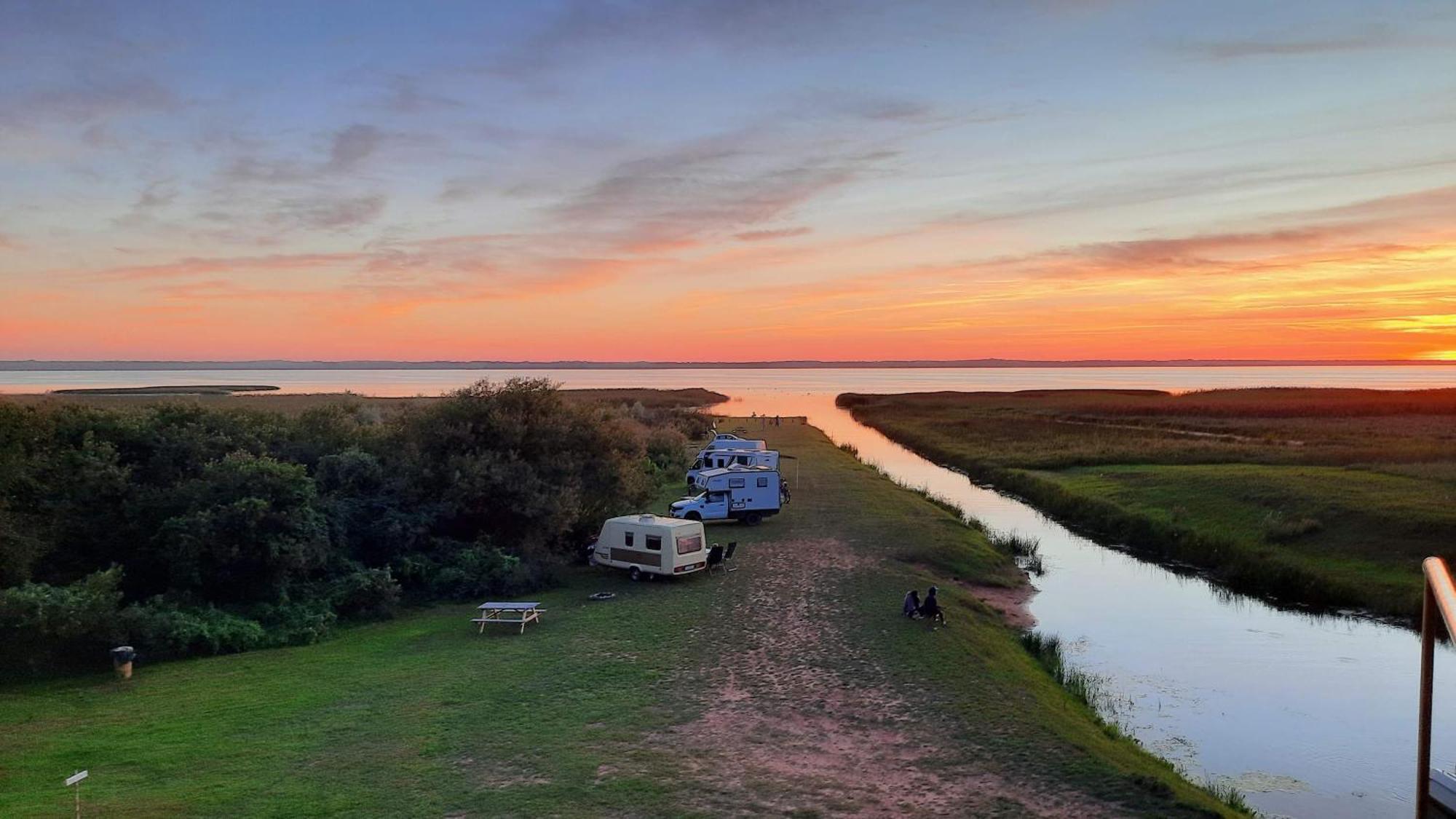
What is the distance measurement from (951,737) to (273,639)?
572 inches

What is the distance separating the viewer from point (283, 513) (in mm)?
20484

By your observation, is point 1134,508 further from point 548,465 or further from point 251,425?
point 251,425

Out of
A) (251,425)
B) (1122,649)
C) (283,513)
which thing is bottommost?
(1122,649)

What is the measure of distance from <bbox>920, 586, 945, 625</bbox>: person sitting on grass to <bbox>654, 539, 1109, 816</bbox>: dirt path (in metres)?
2.06

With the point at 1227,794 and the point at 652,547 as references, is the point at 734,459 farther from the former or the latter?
the point at 1227,794

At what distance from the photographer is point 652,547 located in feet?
77.7

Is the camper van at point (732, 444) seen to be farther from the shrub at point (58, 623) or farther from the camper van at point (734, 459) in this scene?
the shrub at point (58, 623)

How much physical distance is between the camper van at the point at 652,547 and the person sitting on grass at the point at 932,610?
7122 millimetres

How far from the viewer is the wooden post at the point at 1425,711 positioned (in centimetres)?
450

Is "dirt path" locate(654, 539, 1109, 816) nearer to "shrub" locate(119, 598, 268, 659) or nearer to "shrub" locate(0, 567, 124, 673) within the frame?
"shrub" locate(119, 598, 268, 659)

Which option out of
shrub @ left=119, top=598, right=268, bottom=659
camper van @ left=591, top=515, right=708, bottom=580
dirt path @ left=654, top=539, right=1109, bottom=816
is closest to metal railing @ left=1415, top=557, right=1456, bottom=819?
dirt path @ left=654, top=539, right=1109, bottom=816

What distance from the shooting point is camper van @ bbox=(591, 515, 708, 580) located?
2345 cm

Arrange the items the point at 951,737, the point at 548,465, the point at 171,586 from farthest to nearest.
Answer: the point at 548,465
the point at 171,586
the point at 951,737

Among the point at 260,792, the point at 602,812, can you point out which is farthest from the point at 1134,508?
the point at 260,792
